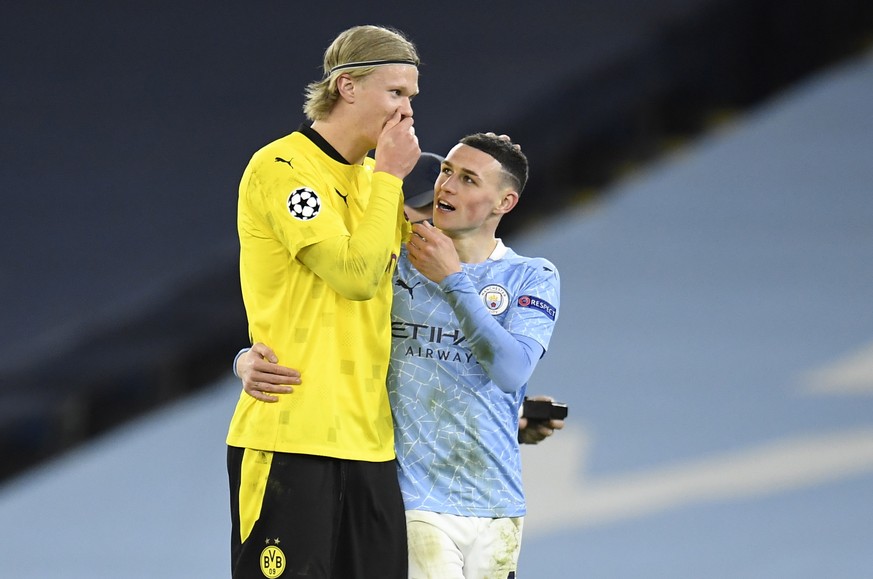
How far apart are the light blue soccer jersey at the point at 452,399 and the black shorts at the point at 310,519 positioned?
6.1 inches

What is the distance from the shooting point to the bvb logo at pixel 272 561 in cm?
228

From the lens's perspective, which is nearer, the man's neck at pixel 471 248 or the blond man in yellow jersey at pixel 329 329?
the blond man in yellow jersey at pixel 329 329

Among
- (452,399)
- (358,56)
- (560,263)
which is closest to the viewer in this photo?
(358,56)

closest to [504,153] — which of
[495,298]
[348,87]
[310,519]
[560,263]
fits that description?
[495,298]

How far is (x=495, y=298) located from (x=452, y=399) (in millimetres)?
261

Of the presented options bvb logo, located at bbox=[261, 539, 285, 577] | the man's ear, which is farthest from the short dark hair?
bvb logo, located at bbox=[261, 539, 285, 577]

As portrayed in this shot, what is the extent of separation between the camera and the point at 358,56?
8.04ft

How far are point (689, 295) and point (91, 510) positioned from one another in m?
3.15

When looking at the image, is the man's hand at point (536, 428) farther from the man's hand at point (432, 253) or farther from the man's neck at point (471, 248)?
the man's hand at point (432, 253)

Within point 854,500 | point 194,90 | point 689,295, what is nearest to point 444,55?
point 194,90

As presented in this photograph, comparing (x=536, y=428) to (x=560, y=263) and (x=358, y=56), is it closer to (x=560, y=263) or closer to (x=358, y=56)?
(x=358, y=56)

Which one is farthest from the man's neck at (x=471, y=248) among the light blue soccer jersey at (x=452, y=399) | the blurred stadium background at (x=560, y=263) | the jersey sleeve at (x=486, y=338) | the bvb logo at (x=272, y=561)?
the blurred stadium background at (x=560, y=263)

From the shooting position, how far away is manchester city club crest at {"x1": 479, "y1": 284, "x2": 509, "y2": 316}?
2.69m

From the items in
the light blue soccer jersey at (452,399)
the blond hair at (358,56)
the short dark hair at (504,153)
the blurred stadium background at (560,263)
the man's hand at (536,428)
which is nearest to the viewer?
the blond hair at (358,56)
